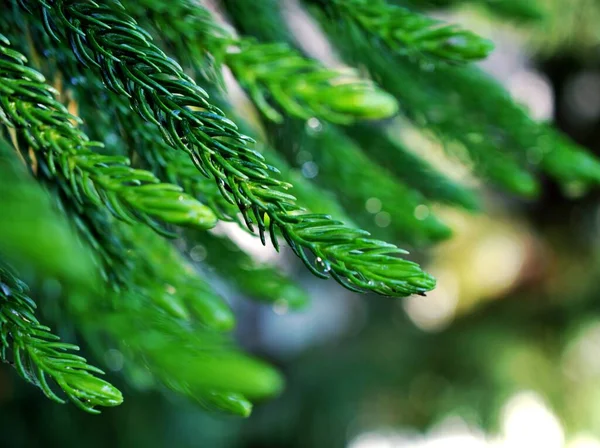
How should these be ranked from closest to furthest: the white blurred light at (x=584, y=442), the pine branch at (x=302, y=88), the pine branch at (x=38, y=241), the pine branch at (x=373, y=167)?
the pine branch at (x=38, y=241)
the pine branch at (x=302, y=88)
the pine branch at (x=373, y=167)
the white blurred light at (x=584, y=442)

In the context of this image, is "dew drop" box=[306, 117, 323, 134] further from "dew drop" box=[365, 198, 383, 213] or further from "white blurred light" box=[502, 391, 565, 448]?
"white blurred light" box=[502, 391, 565, 448]

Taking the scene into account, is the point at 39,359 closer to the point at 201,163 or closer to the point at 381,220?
the point at 201,163

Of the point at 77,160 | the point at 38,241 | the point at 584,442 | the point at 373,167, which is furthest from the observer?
the point at 584,442

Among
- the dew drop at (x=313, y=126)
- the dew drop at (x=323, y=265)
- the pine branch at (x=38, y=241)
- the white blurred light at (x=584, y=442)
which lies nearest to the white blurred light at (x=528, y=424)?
the white blurred light at (x=584, y=442)

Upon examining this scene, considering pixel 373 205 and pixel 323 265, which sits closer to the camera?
pixel 323 265

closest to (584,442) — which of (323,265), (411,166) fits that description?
(411,166)

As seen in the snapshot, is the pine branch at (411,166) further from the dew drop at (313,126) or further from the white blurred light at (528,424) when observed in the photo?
the white blurred light at (528,424)

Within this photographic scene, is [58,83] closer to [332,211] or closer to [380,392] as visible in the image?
[332,211]
